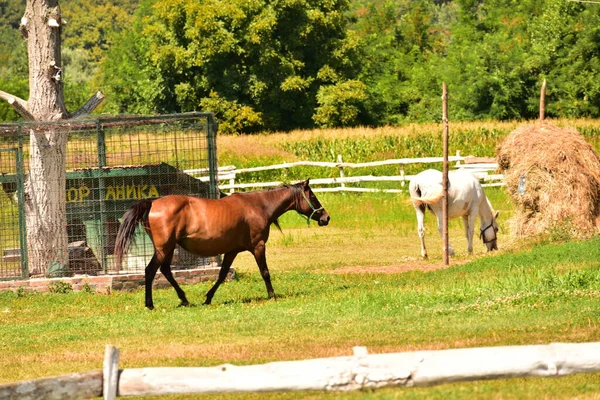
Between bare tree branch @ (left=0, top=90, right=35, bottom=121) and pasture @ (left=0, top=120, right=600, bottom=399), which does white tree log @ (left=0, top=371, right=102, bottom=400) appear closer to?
pasture @ (left=0, top=120, right=600, bottom=399)

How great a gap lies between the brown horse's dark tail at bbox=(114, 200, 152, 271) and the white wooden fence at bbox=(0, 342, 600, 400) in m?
8.81

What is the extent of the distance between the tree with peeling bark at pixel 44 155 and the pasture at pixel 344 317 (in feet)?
3.70

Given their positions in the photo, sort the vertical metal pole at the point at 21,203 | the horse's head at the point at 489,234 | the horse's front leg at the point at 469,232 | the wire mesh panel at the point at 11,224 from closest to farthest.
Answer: the vertical metal pole at the point at 21,203
the wire mesh panel at the point at 11,224
the horse's head at the point at 489,234
the horse's front leg at the point at 469,232

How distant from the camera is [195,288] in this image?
19781 millimetres

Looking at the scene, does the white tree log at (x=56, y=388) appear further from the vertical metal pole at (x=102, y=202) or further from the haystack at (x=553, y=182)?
the haystack at (x=553, y=182)

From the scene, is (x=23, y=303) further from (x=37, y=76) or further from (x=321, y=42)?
(x=321, y=42)

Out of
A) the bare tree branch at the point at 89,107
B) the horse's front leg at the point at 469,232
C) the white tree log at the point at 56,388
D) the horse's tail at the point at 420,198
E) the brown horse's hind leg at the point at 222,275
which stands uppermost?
the bare tree branch at the point at 89,107

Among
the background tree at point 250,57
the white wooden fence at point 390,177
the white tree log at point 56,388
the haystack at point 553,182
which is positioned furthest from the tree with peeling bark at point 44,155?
the background tree at point 250,57

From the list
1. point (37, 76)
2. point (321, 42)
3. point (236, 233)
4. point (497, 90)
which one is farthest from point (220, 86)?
point (236, 233)

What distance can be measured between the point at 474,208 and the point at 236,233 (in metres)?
8.77

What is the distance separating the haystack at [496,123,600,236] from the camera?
75.2 ft

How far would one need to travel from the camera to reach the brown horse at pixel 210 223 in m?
17.0

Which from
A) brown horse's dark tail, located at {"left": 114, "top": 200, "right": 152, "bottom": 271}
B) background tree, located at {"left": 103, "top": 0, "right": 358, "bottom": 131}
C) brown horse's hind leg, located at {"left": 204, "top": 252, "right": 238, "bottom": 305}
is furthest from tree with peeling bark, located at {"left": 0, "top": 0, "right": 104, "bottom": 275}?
background tree, located at {"left": 103, "top": 0, "right": 358, "bottom": 131}

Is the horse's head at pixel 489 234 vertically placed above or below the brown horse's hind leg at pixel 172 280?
below
